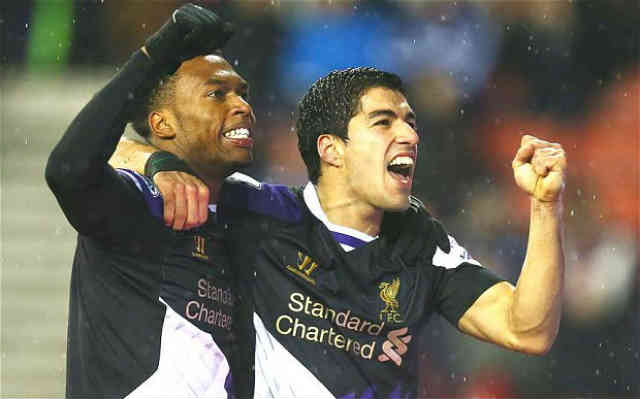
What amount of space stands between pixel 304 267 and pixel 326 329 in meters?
0.22

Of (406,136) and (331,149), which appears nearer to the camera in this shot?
(406,136)

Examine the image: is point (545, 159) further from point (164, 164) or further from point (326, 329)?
point (164, 164)

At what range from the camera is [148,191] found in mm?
3006

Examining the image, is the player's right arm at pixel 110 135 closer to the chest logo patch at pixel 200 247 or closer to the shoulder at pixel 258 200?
the chest logo patch at pixel 200 247

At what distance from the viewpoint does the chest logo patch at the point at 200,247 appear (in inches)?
122

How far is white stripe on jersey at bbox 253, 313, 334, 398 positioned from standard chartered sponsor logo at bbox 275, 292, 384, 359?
0.21ft

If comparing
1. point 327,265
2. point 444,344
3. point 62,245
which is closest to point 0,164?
point 62,245

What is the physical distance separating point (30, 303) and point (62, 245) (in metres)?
0.53

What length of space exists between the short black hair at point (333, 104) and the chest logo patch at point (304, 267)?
1.48ft

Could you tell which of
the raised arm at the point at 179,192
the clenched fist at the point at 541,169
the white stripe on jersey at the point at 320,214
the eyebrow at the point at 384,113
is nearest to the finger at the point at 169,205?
the raised arm at the point at 179,192

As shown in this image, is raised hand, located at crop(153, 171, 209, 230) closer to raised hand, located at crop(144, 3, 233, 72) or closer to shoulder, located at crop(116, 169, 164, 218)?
shoulder, located at crop(116, 169, 164, 218)

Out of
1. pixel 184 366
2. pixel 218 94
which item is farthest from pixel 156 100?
pixel 184 366

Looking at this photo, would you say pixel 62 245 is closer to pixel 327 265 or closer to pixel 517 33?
pixel 517 33

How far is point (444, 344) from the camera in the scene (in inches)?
253
